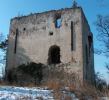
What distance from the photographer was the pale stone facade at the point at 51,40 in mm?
17797

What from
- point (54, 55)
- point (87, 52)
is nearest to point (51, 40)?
point (54, 55)

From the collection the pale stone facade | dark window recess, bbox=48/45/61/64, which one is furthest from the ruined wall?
dark window recess, bbox=48/45/61/64

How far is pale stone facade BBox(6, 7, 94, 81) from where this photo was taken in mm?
17797

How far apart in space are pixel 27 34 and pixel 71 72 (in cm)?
531

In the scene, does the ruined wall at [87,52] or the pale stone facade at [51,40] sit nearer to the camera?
the pale stone facade at [51,40]

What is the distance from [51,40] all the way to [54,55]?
1.18 meters

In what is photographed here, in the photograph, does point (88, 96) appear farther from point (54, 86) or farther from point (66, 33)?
point (66, 33)

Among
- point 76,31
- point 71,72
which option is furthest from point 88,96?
point 76,31

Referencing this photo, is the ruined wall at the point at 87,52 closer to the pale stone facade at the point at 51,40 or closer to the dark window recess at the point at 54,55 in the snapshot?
the pale stone facade at the point at 51,40

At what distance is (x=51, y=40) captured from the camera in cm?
1869

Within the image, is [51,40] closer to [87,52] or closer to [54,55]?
[54,55]

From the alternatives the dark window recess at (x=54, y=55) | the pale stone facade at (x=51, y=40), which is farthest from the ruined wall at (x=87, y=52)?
the dark window recess at (x=54, y=55)

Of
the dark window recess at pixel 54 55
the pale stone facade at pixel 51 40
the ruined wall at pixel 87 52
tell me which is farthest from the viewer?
the dark window recess at pixel 54 55

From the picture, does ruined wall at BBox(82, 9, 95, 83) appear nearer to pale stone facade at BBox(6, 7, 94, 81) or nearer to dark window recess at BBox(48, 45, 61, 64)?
pale stone facade at BBox(6, 7, 94, 81)
